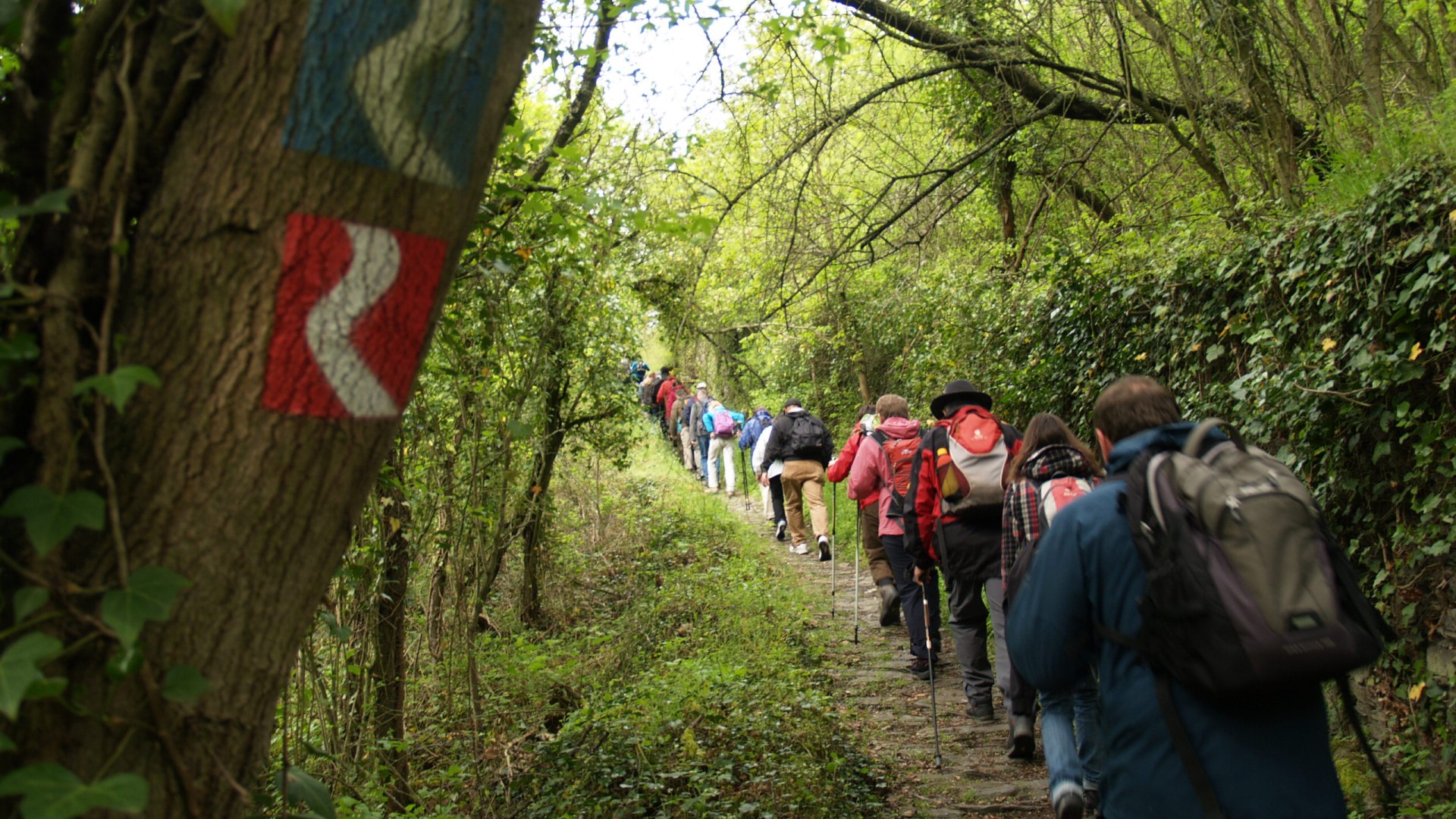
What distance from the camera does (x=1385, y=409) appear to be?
4547 millimetres

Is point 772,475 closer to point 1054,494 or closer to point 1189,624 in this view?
point 1054,494

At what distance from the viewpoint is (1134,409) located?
2695 mm

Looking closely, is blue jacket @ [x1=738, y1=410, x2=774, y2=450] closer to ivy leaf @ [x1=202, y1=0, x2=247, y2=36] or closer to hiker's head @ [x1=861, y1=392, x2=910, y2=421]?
hiker's head @ [x1=861, y1=392, x2=910, y2=421]

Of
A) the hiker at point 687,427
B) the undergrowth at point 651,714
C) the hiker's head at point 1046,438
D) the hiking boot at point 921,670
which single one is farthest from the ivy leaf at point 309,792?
the hiker at point 687,427

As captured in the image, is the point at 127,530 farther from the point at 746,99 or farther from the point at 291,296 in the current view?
the point at 746,99

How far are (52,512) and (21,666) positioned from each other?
0.66 ft

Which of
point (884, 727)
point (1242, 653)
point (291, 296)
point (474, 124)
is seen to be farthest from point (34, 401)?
point (884, 727)

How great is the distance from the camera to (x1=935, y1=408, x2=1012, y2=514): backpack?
19.2ft

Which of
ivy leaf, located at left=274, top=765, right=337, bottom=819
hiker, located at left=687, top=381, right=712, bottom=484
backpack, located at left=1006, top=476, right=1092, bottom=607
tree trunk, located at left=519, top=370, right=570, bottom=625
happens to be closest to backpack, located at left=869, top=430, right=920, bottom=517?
tree trunk, located at left=519, top=370, right=570, bottom=625

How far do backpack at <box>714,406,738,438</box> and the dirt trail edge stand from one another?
20.0ft

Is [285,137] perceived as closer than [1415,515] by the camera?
Yes

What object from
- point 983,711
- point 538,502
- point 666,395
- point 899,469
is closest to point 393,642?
point 538,502

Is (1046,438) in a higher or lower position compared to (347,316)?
lower

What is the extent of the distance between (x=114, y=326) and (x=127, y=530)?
0.29 metres
